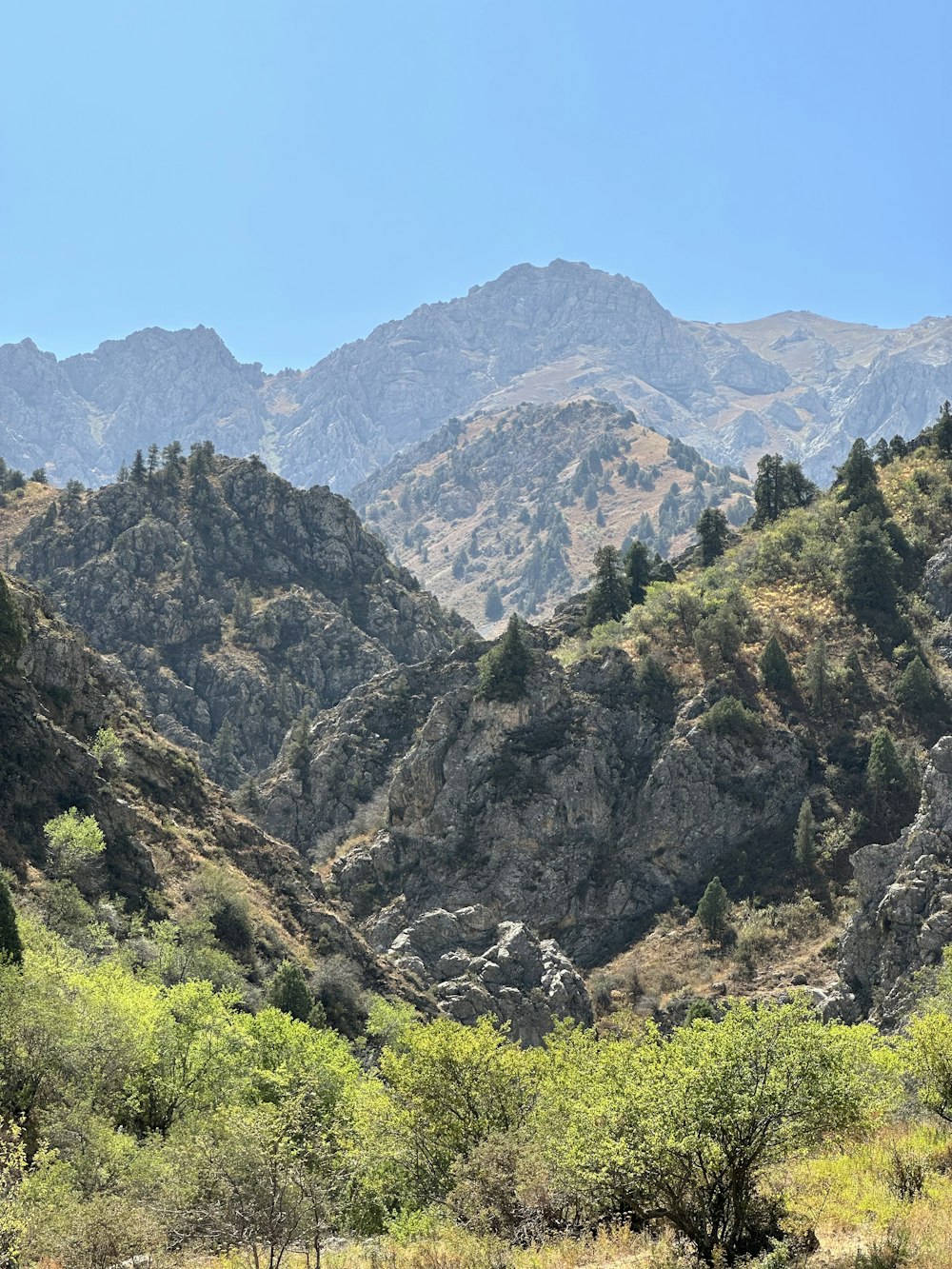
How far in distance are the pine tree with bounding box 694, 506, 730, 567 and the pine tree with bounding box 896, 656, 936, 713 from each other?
36639mm

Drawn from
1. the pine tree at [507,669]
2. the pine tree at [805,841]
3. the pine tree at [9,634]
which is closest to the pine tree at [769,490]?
the pine tree at [507,669]

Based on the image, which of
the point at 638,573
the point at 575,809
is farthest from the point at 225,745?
the point at 575,809

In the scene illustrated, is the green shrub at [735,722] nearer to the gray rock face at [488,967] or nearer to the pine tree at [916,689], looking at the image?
the pine tree at [916,689]

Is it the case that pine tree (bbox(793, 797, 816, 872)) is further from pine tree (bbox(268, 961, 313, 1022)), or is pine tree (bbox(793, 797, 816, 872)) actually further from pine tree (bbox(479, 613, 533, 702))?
pine tree (bbox(268, 961, 313, 1022))

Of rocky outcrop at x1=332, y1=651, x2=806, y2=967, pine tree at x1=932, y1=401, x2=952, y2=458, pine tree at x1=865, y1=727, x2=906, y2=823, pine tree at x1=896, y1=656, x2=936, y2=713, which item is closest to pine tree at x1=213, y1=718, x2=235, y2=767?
rocky outcrop at x1=332, y1=651, x2=806, y2=967

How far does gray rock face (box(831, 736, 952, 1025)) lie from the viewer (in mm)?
61344

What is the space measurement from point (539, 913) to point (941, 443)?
73.5m

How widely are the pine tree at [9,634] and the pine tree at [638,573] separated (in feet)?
228

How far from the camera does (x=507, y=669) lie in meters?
102

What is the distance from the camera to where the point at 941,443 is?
120 meters

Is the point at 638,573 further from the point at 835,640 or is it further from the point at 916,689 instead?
the point at 916,689

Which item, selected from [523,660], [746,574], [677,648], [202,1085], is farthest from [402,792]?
[202,1085]

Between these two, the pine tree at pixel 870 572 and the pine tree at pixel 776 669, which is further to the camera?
the pine tree at pixel 870 572

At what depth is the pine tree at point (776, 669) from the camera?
9544 cm
